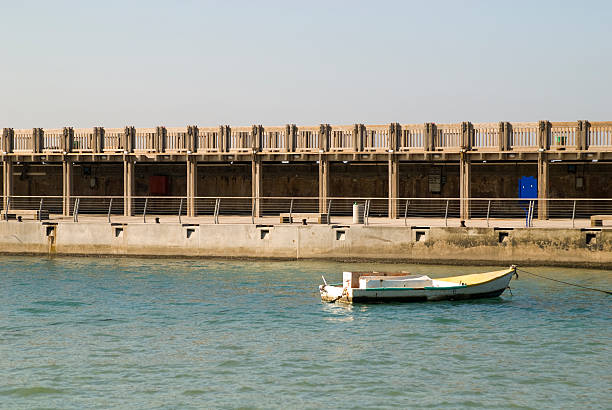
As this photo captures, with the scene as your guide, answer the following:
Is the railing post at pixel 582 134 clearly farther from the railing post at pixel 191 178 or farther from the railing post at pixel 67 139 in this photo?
the railing post at pixel 67 139

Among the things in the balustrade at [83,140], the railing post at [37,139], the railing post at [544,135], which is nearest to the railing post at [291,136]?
the balustrade at [83,140]

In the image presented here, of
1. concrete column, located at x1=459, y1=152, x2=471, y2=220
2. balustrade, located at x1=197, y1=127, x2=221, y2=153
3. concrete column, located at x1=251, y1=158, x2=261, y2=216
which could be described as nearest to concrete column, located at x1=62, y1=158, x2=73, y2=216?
balustrade, located at x1=197, y1=127, x2=221, y2=153

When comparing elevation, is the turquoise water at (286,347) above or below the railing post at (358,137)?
below

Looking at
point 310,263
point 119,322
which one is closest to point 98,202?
point 310,263

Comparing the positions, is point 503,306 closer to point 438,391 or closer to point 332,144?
point 438,391

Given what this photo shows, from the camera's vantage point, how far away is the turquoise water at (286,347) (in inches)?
745

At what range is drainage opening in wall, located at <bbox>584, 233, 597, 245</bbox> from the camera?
3769 cm

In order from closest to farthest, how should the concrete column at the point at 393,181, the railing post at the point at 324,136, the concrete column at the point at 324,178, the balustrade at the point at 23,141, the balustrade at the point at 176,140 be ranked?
the concrete column at the point at 393,181, the railing post at the point at 324,136, the concrete column at the point at 324,178, the balustrade at the point at 176,140, the balustrade at the point at 23,141

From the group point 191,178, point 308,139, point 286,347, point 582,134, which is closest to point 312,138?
point 308,139

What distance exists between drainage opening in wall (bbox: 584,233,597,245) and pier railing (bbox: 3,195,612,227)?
2739 millimetres

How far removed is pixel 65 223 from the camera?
44188 millimetres

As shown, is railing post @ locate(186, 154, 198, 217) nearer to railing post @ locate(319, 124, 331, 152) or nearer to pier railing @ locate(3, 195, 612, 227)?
pier railing @ locate(3, 195, 612, 227)

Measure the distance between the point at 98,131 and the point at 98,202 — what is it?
19.9ft

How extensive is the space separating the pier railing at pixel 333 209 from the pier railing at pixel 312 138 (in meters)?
2.87
